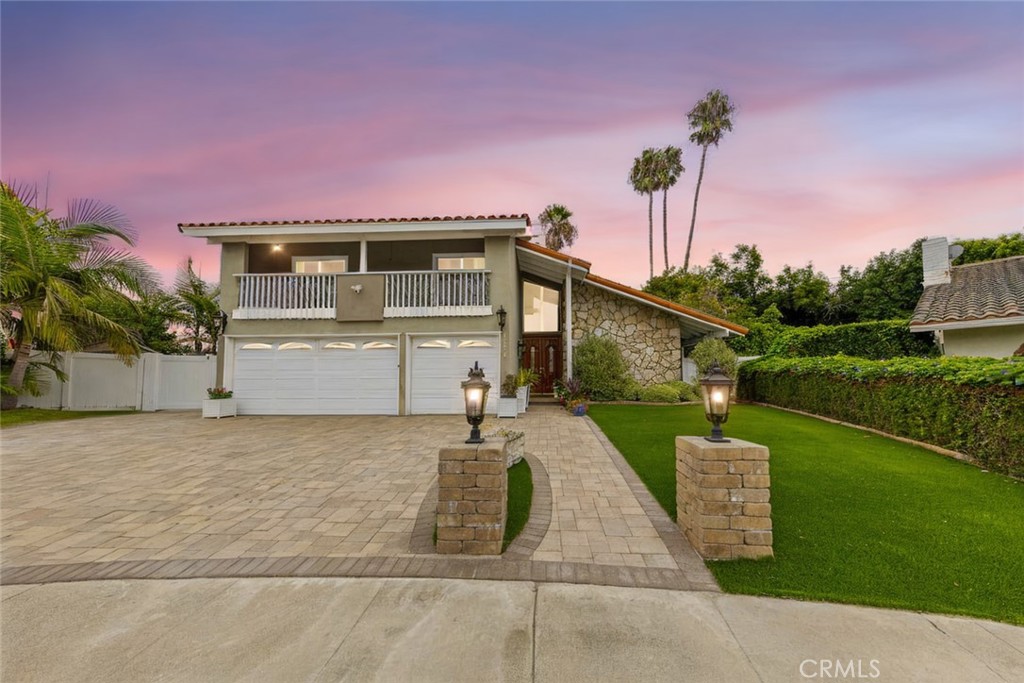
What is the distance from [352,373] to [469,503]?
8437 mm

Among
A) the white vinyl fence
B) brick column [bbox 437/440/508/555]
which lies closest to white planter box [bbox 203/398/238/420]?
the white vinyl fence

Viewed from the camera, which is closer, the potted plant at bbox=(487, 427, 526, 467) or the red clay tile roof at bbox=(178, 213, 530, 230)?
the potted plant at bbox=(487, 427, 526, 467)

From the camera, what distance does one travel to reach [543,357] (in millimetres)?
13367

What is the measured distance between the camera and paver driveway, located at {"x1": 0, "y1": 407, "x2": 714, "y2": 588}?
2.95 meters

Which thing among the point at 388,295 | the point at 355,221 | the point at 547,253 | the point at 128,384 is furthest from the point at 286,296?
the point at 547,253

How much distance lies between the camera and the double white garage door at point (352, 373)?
10.3m

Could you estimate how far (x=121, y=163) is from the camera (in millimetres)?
10891

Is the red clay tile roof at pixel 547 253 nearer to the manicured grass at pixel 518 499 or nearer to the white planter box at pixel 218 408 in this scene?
the manicured grass at pixel 518 499

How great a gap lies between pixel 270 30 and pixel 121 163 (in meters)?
6.08

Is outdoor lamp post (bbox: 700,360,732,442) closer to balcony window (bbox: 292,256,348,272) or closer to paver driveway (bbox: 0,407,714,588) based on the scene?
paver driveway (bbox: 0,407,714,588)

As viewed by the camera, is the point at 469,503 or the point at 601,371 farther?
the point at 601,371

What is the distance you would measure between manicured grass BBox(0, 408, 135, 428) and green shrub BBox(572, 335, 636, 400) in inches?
512

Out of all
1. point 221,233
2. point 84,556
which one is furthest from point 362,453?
point 221,233

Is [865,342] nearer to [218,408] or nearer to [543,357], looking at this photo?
[543,357]
